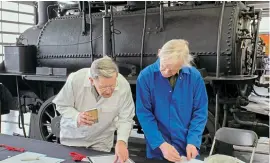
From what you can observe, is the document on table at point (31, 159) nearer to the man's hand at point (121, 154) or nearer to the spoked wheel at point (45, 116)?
the man's hand at point (121, 154)

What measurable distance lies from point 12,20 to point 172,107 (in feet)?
33.4

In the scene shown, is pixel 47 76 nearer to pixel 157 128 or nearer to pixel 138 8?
pixel 138 8

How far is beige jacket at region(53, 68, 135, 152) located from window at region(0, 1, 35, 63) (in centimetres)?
867

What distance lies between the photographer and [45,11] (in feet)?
19.0

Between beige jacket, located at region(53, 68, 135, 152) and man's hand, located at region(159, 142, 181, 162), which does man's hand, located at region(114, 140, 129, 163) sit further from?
man's hand, located at region(159, 142, 181, 162)

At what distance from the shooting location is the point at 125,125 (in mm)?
2299

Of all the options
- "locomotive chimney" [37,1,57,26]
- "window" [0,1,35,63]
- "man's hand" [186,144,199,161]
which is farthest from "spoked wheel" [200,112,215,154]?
"window" [0,1,35,63]

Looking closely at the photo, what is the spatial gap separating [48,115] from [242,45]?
309cm

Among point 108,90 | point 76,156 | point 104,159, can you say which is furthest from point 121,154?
point 108,90

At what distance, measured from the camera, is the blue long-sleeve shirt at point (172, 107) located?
7.47 ft

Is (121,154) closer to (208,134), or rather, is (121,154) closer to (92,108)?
(92,108)

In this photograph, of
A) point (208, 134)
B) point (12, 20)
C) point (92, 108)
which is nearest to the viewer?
point (92, 108)

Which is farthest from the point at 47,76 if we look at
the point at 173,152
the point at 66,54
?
the point at 173,152

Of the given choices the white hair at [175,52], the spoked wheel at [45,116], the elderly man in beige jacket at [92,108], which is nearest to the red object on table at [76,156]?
the elderly man in beige jacket at [92,108]
